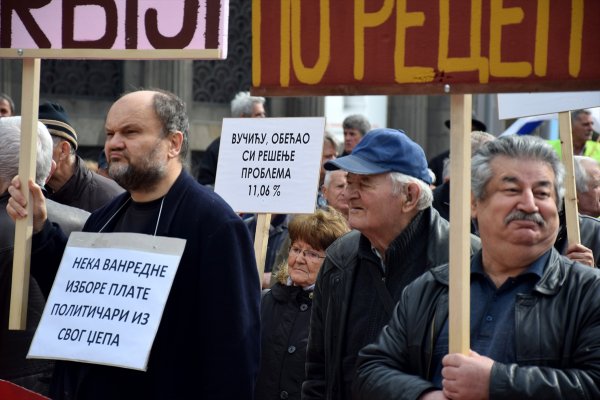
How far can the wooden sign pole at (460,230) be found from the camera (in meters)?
3.45

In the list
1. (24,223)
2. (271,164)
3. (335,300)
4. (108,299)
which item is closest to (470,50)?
(335,300)

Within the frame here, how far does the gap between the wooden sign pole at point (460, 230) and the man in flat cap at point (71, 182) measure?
317 centimetres

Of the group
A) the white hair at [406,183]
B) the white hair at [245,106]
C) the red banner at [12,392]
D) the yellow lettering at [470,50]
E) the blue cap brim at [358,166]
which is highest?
the white hair at [245,106]

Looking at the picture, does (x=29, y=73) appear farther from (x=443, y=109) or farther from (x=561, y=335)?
(x=443, y=109)

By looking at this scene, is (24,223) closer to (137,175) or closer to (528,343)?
(137,175)

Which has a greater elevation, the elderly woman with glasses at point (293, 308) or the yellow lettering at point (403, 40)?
the yellow lettering at point (403, 40)

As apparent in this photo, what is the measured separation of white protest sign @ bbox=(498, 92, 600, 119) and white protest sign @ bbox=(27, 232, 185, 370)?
5.92 feet

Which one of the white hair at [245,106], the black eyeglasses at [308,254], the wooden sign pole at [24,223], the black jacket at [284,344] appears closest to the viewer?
the wooden sign pole at [24,223]

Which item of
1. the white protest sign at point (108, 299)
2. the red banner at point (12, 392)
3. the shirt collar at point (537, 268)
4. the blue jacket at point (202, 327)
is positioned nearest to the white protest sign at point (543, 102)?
the blue jacket at point (202, 327)

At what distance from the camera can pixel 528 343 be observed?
343 cm

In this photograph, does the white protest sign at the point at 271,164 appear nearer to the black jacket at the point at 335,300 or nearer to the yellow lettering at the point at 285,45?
the black jacket at the point at 335,300

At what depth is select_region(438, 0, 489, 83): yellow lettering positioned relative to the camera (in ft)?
12.3

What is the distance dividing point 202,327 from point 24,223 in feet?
3.02

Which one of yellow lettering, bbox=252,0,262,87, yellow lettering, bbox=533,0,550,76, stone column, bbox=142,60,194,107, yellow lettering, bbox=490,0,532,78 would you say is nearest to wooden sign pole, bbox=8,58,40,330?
yellow lettering, bbox=252,0,262,87
